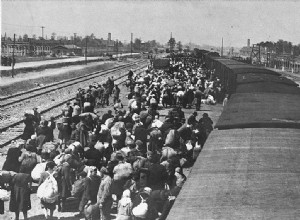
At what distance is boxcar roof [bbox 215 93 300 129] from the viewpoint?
364 inches

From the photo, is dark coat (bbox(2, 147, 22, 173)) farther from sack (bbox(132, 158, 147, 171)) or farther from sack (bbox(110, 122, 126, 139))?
sack (bbox(110, 122, 126, 139))

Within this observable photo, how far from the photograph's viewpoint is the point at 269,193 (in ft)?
16.8

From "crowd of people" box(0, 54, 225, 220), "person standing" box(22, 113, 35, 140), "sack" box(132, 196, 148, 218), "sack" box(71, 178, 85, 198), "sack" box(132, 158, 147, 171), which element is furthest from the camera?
"person standing" box(22, 113, 35, 140)

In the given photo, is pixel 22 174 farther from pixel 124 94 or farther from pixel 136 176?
pixel 124 94

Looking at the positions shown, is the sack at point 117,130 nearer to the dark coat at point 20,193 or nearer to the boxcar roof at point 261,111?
the boxcar roof at point 261,111

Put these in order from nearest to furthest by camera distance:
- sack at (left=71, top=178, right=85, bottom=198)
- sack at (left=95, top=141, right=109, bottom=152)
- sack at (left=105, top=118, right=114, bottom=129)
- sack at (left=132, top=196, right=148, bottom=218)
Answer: sack at (left=132, top=196, right=148, bottom=218) → sack at (left=71, top=178, right=85, bottom=198) → sack at (left=95, top=141, right=109, bottom=152) → sack at (left=105, top=118, right=114, bottom=129)

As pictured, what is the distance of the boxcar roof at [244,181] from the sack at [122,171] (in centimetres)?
175

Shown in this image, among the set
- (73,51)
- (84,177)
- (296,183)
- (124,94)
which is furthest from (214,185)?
(73,51)

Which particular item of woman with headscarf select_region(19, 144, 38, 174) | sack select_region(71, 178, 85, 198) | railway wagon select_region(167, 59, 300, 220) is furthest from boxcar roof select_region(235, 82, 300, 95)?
woman with headscarf select_region(19, 144, 38, 174)

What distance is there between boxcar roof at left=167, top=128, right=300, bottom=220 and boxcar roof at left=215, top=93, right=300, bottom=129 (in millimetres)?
1209

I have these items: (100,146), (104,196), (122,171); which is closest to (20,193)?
(104,196)

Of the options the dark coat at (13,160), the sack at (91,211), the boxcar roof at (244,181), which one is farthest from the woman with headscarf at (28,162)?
the boxcar roof at (244,181)

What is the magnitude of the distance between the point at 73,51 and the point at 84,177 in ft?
337

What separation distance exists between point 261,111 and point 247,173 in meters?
5.44
